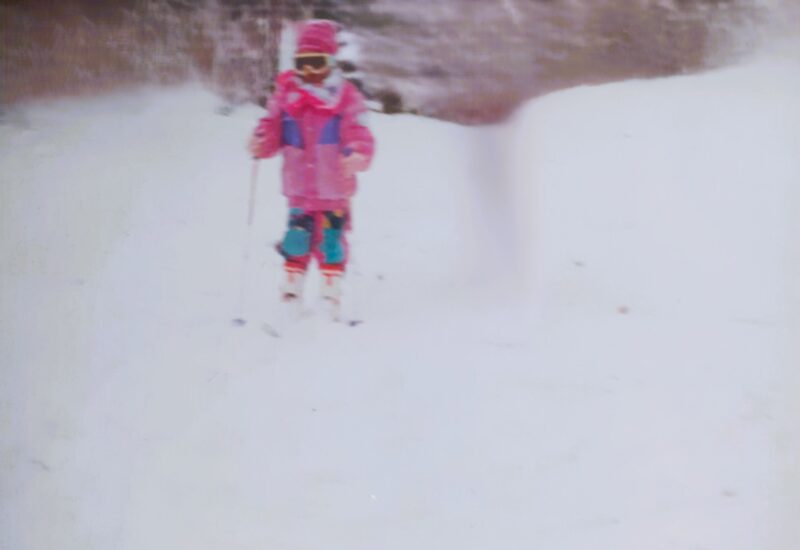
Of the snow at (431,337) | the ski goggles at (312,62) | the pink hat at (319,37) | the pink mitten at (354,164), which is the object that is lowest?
the snow at (431,337)

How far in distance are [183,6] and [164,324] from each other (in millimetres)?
449

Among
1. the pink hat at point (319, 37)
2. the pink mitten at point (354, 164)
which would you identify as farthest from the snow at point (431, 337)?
the pink hat at point (319, 37)

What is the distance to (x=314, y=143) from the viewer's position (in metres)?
0.93

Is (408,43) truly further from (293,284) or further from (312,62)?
(293,284)

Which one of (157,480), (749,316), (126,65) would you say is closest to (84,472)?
(157,480)

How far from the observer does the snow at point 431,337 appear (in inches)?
34.6

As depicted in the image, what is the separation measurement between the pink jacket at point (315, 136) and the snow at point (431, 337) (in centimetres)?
3

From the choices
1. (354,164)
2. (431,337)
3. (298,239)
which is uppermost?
(354,164)

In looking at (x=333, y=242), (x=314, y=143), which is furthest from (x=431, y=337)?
(x=314, y=143)

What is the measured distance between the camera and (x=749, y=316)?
Result: 2.93 feet

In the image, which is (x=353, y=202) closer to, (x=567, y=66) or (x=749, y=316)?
(x=567, y=66)

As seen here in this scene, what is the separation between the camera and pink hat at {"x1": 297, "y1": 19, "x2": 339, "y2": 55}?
926 mm

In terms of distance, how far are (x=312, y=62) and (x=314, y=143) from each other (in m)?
0.11

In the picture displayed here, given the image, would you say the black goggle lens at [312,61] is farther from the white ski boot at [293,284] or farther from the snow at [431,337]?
the white ski boot at [293,284]
